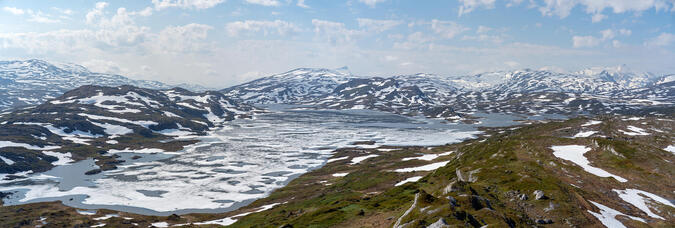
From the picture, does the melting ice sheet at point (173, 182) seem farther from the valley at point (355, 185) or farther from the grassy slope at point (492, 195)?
the grassy slope at point (492, 195)

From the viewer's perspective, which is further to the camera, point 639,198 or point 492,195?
point 639,198

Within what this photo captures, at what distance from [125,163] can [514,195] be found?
560ft

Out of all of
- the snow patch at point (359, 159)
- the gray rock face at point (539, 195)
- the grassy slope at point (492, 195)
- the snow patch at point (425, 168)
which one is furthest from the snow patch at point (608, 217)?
the snow patch at point (359, 159)

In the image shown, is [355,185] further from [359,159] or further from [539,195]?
[359,159]

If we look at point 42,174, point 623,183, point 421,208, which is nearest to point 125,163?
point 42,174

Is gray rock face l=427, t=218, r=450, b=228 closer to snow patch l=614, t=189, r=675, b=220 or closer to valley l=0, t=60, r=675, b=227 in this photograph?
valley l=0, t=60, r=675, b=227

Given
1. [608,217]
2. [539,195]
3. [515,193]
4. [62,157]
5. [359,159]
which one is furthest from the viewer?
[62,157]

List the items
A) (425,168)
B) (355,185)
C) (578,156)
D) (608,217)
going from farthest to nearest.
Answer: (425,168) → (355,185) → (578,156) → (608,217)

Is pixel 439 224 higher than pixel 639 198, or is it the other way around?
pixel 439 224

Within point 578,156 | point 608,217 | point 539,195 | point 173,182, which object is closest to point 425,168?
point 578,156

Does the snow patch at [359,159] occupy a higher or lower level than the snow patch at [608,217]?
lower

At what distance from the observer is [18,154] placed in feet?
562

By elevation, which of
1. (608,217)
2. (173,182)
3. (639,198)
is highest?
(608,217)

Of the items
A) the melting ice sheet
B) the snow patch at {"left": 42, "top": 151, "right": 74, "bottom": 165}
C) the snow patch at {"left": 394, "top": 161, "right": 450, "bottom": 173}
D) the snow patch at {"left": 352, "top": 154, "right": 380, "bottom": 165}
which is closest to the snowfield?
the snow patch at {"left": 394, "top": 161, "right": 450, "bottom": 173}
